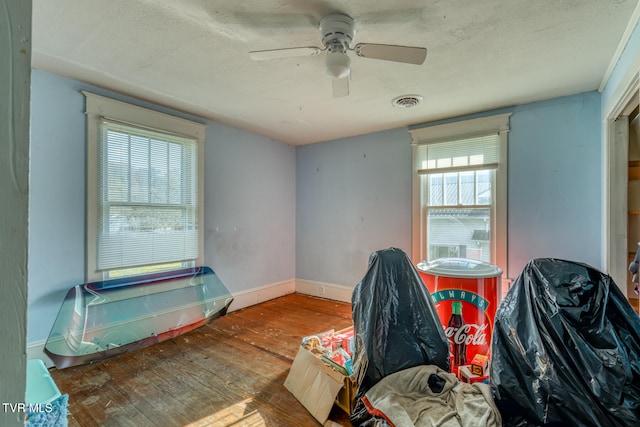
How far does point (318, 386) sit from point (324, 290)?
8.29ft

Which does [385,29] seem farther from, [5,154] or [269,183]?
[269,183]

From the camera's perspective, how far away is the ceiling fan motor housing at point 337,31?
175 cm

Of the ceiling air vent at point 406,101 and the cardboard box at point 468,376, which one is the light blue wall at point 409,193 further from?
the cardboard box at point 468,376

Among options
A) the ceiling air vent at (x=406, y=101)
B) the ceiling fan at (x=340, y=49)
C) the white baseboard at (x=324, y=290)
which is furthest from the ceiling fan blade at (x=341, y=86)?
the white baseboard at (x=324, y=290)

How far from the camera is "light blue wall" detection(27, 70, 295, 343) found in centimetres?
243

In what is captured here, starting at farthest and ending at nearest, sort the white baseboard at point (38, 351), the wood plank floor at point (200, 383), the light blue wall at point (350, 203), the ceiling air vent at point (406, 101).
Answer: the light blue wall at point (350, 203) < the ceiling air vent at point (406, 101) < the white baseboard at point (38, 351) < the wood plank floor at point (200, 383)

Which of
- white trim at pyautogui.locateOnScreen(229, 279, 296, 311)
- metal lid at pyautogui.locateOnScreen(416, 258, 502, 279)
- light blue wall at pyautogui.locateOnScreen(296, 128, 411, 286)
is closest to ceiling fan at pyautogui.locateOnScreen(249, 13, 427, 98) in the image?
metal lid at pyautogui.locateOnScreen(416, 258, 502, 279)

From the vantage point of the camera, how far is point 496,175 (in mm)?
3244

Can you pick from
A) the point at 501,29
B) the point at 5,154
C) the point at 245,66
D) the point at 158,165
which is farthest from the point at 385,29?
the point at 158,165

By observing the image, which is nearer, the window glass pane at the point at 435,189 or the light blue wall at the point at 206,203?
the light blue wall at the point at 206,203

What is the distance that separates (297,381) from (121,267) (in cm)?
202

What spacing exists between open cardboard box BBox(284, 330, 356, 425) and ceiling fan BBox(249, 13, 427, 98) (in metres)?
1.87

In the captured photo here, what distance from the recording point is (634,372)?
114 cm

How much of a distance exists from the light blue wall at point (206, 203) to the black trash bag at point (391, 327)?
234cm
